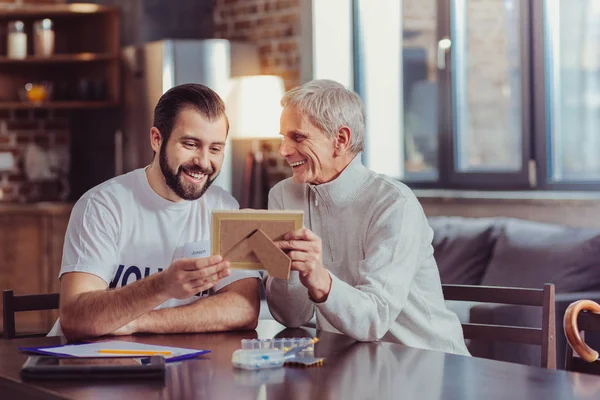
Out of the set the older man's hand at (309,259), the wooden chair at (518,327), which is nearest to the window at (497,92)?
the wooden chair at (518,327)

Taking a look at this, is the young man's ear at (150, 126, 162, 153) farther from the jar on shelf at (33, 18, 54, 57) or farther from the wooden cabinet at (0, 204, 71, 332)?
the jar on shelf at (33, 18, 54, 57)

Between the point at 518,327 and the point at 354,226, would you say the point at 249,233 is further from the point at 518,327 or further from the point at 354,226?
the point at 518,327

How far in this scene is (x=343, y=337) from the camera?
8.07ft

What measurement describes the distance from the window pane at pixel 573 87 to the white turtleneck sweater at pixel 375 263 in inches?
112

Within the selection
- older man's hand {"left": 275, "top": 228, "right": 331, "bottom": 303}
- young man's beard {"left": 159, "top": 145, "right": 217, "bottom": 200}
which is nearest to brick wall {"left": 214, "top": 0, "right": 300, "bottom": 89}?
young man's beard {"left": 159, "top": 145, "right": 217, "bottom": 200}

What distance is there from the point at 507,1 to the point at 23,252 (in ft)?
11.7

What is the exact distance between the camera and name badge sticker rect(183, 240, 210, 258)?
2650mm

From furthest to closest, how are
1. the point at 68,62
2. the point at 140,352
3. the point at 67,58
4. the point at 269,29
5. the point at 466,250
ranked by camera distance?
the point at 68,62
the point at 67,58
the point at 269,29
the point at 466,250
the point at 140,352

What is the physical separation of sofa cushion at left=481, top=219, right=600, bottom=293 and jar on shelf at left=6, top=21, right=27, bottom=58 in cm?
385

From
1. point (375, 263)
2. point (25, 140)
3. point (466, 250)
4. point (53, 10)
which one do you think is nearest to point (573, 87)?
point (466, 250)

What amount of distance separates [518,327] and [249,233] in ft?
2.97

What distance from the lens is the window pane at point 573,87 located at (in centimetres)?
531

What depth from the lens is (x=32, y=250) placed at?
22.7 feet

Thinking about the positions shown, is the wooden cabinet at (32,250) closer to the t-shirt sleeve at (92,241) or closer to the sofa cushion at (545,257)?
the sofa cushion at (545,257)
